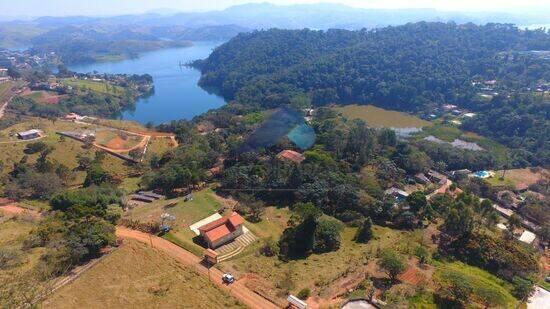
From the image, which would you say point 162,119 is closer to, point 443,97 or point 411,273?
point 443,97

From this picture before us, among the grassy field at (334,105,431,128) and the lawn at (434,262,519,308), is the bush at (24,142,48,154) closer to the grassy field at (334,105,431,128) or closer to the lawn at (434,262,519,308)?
the lawn at (434,262,519,308)

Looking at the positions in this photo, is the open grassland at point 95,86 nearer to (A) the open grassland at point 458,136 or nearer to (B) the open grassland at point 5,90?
(B) the open grassland at point 5,90

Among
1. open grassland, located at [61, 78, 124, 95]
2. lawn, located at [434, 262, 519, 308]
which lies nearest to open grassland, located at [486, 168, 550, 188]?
lawn, located at [434, 262, 519, 308]

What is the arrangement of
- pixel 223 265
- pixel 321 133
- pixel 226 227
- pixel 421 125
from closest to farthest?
pixel 223 265
pixel 226 227
pixel 321 133
pixel 421 125

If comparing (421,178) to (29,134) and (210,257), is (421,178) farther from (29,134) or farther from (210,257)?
(29,134)

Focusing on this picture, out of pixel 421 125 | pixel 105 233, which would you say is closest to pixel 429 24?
pixel 421 125

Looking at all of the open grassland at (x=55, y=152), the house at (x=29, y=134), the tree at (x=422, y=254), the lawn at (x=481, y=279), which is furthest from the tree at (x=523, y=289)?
the house at (x=29, y=134)
